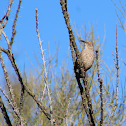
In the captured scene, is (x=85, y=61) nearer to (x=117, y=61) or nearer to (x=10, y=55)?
(x=117, y=61)

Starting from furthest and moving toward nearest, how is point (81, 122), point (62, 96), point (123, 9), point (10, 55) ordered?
1. point (62, 96)
2. point (81, 122)
3. point (123, 9)
4. point (10, 55)

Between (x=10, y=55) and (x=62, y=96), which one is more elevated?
(x=62, y=96)

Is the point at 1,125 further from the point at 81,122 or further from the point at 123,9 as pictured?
the point at 123,9

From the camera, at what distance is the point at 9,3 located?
3.11 meters

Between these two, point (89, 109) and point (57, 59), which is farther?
point (57, 59)

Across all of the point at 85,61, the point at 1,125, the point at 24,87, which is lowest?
the point at 24,87

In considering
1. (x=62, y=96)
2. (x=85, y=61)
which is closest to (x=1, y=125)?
(x=62, y=96)

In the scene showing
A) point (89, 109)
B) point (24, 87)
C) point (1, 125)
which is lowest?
point (89, 109)

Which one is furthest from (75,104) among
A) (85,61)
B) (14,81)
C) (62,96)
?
(85,61)

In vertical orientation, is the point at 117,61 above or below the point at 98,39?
below

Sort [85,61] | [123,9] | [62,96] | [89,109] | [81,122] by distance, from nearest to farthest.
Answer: [89,109]
[85,61]
[123,9]
[81,122]
[62,96]

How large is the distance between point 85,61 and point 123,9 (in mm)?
4274

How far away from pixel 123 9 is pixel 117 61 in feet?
15.6

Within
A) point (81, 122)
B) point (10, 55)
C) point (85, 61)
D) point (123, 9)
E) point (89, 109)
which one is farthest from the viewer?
point (81, 122)
